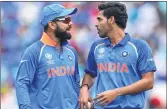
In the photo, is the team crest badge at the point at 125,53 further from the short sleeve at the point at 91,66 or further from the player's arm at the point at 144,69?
the short sleeve at the point at 91,66

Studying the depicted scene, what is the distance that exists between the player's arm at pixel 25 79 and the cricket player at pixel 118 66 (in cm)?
48

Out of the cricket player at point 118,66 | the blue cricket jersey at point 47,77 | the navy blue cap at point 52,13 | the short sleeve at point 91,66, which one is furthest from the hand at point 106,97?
the navy blue cap at point 52,13

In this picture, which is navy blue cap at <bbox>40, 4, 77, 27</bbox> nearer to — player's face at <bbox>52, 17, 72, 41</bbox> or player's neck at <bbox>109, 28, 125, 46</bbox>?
player's face at <bbox>52, 17, 72, 41</bbox>

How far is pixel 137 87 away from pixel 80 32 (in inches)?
114

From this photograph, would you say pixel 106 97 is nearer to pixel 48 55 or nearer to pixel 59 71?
pixel 59 71

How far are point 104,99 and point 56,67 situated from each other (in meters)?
0.48

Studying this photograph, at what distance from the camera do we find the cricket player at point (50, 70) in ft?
16.4

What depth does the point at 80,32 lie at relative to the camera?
25.6ft

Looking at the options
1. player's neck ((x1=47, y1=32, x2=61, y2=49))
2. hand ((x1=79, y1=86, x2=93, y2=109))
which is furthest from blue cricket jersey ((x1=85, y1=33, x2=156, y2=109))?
player's neck ((x1=47, y1=32, x2=61, y2=49))

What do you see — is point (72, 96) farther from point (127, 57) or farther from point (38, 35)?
point (38, 35)

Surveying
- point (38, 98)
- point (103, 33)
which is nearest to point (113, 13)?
point (103, 33)

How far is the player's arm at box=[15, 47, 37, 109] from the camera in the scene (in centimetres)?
489

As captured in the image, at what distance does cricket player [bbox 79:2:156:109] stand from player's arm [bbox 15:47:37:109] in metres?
0.48

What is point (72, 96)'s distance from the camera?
5125 mm
